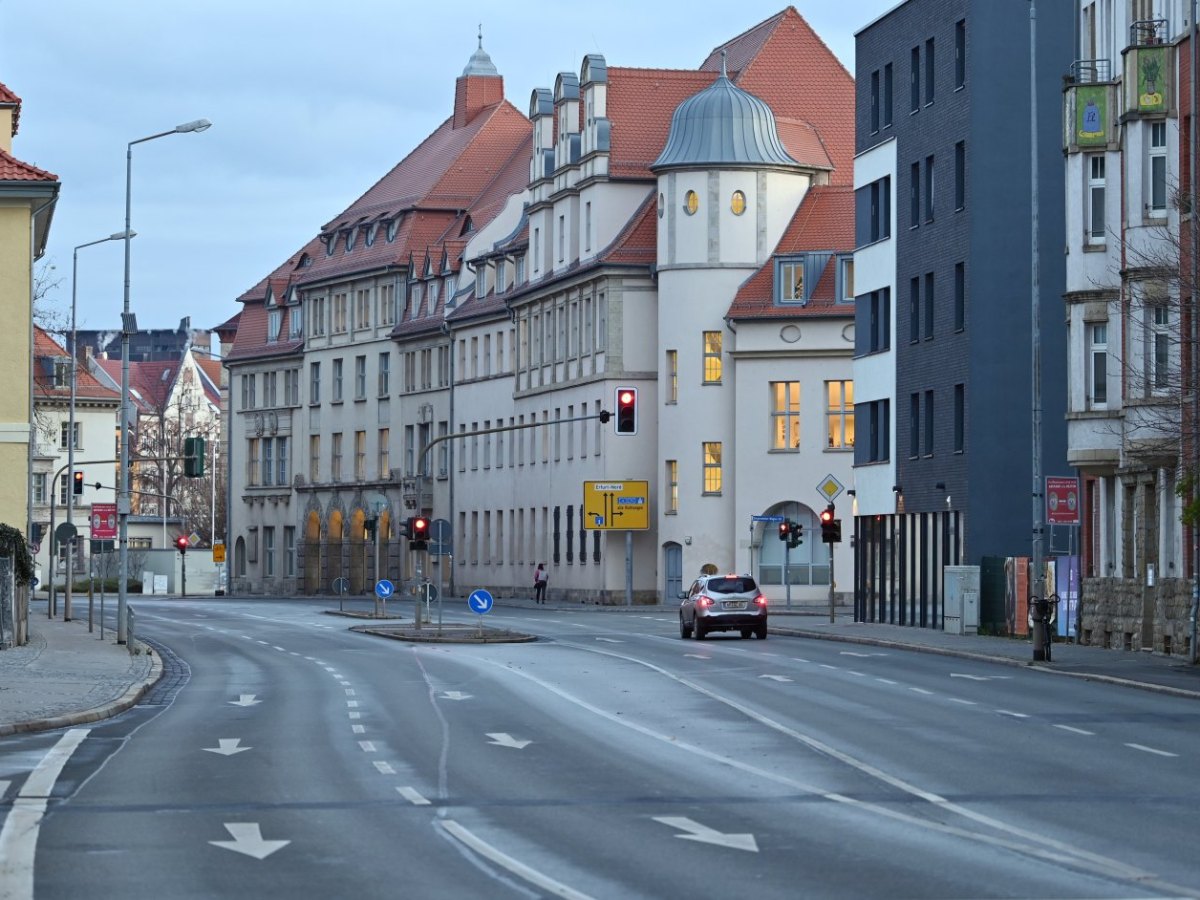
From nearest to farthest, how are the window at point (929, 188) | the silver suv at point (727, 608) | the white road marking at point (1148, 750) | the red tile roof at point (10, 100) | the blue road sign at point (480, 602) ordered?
1. the white road marking at point (1148, 750)
2. the blue road sign at point (480, 602)
3. the silver suv at point (727, 608)
4. the red tile roof at point (10, 100)
5. the window at point (929, 188)

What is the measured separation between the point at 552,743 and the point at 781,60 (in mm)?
76971

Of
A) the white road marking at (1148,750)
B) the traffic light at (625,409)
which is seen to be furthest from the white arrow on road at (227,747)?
the traffic light at (625,409)

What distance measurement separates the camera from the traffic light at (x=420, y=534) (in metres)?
58.8

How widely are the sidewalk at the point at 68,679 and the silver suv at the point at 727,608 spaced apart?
40.7 feet

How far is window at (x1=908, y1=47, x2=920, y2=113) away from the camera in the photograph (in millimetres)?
65438

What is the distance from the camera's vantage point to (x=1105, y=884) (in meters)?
13.5

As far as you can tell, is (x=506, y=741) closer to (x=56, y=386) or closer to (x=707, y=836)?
(x=707, y=836)

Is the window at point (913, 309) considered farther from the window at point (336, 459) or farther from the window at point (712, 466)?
the window at point (336, 459)

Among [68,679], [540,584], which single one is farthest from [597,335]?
[68,679]

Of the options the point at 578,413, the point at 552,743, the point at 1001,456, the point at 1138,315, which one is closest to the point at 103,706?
the point at 552,743

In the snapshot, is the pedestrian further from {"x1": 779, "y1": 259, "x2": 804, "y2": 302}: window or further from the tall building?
{"x1": 779, "y1": 259, "x2": 804, "y2": 302}: window

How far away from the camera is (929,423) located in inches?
2554

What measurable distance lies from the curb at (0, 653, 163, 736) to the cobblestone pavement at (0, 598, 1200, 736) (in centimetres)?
1

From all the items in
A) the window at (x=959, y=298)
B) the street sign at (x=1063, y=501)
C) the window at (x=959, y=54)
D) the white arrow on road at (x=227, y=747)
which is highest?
the window at (x=959, y=54)
